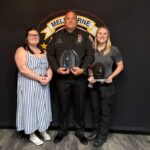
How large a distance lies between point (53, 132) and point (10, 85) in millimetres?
805

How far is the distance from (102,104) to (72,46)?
0.73m

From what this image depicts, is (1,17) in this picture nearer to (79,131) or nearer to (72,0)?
(72,0)

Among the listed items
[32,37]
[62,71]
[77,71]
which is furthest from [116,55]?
[32,37]

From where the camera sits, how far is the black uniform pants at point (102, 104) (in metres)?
2.91

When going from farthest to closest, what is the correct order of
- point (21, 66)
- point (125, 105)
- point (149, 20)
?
point (125, 105)
point (149, 20)
point (21, 66)

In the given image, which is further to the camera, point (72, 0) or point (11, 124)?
point (11, 124)

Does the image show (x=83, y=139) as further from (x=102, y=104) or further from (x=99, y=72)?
(x=99, y=72)

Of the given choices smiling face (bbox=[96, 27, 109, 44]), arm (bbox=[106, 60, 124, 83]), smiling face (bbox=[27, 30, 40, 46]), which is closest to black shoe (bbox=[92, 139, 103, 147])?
arm (bbox=[106, 60, 124, 83])

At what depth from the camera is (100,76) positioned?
112 inches

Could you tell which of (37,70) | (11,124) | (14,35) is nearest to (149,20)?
(37,70)

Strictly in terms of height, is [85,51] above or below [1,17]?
below

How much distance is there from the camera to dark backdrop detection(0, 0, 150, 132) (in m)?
3.00

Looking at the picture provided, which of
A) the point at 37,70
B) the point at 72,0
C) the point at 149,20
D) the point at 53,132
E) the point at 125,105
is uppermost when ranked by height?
the point at 72,0

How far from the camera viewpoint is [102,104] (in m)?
2.94
